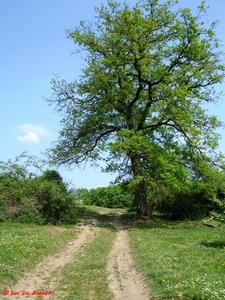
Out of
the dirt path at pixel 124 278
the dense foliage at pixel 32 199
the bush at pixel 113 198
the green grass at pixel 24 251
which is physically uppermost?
the bush at pixel 113 198

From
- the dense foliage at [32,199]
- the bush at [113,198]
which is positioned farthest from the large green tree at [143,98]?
the bush at [113,198]

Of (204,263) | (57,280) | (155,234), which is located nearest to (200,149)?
(155,234)

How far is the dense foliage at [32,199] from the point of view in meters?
29.2

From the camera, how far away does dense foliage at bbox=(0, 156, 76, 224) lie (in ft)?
95.9

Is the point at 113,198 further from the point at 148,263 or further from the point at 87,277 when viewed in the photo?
the point at 87,277

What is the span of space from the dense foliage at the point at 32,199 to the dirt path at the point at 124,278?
10580 millimetres

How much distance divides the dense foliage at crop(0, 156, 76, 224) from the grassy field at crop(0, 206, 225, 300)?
190 inches

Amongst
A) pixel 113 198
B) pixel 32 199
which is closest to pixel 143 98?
pixel 32 199

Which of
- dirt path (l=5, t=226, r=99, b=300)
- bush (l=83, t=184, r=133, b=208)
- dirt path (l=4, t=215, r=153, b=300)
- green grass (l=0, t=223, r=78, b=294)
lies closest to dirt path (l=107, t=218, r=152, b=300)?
dirt path (l=4, t=215, r=153, b=300)

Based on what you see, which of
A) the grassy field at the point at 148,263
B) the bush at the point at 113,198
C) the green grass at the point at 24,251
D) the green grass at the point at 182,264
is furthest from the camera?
the bush at the point at 113,198

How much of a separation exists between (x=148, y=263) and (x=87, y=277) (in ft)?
9.43

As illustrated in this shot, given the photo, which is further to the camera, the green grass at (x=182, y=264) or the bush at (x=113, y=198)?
the bush at (x=113, y=198)

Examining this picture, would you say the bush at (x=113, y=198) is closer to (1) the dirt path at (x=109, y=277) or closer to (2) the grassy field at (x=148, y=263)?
(2) the grassy field at (x=148, y=263)

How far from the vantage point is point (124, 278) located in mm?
13547
